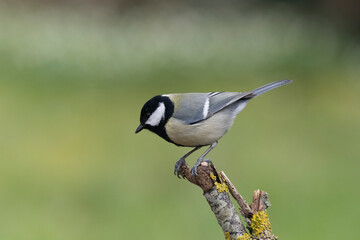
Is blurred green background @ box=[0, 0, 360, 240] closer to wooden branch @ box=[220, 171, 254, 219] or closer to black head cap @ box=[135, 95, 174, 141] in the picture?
black head cap @ box=[135, 95, 174, 141]

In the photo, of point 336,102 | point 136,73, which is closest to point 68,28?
point 136,73

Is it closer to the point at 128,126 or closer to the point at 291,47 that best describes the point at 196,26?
the point at 291,47

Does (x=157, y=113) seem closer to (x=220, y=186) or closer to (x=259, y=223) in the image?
(x=220, y=186)

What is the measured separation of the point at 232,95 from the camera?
8.37 feet

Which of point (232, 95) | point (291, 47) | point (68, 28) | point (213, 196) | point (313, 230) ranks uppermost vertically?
point (68, 28)

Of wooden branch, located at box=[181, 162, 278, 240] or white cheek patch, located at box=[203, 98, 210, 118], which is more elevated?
white cheek patch, located at box=[203, 98, 210, 118]

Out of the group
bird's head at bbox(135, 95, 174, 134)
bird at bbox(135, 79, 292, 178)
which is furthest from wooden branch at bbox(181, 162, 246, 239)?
bird's head at bbox(135, 95, 174, 134)

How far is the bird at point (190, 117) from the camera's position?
7.73 ft

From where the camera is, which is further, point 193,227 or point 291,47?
point 291,47

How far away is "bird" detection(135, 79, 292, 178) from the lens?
2.36m

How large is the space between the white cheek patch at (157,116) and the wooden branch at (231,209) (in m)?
0.44

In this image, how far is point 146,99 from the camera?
519 cm

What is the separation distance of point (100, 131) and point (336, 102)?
2022 mm

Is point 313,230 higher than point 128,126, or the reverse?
point 128,126
